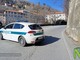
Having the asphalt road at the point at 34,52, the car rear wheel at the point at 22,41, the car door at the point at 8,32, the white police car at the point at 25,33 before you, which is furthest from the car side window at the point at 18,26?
the asphalt road at the point at 34,52

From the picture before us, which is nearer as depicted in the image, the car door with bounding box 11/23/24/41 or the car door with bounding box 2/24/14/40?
the car door with bounding box 11/23/24/41

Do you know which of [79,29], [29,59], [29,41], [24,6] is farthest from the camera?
[24,6]

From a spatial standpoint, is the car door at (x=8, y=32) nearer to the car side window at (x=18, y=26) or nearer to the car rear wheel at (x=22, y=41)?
the car side window at (x=18, y=26)

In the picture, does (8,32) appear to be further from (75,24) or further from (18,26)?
(75,24)

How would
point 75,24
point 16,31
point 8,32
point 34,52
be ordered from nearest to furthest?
1. point 34,52
2. point 16,31
3. point 8,32
4. point 75,24

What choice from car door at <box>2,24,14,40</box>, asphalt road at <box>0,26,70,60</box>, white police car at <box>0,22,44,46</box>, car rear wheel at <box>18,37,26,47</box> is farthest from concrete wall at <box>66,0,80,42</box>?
car door at <box>2,24,14,40</box>

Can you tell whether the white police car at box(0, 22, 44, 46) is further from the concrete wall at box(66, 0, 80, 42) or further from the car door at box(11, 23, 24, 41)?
the concrete wall at box(66, 0, 80, 42)

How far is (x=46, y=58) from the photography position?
349 inches

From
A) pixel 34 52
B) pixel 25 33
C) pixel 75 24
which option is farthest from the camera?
pixel 75 24

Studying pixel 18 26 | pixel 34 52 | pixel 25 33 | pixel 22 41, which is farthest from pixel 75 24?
pixel 34 52

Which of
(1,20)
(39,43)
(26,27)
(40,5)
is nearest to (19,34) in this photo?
(26,27)

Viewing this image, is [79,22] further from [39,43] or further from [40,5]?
[40,5]

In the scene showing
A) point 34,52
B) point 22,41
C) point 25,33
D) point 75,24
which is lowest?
point 34,52

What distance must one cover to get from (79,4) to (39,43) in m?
5.76
